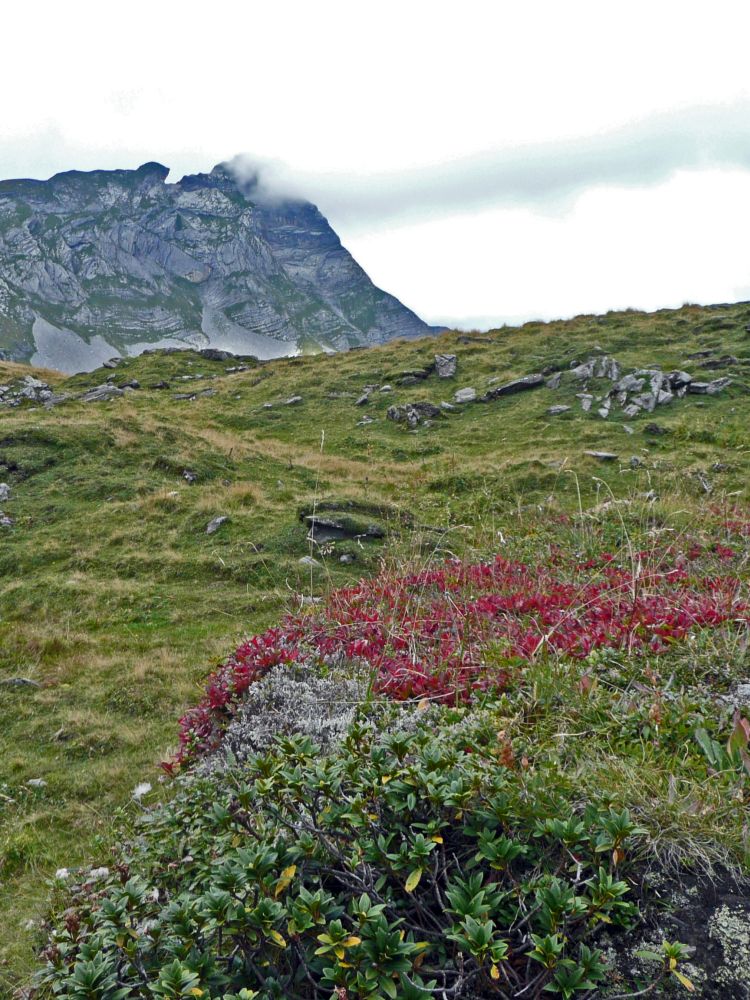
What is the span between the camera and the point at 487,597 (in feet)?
21.0

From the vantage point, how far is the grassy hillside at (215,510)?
22.0 ft

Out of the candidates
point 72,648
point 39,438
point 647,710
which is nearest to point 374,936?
point 647,710

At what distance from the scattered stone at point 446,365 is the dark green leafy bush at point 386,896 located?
3367 cm

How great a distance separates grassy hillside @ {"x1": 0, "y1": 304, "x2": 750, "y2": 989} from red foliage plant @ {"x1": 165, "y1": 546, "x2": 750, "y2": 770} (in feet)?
3.29

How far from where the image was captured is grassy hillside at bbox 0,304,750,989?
6.69m

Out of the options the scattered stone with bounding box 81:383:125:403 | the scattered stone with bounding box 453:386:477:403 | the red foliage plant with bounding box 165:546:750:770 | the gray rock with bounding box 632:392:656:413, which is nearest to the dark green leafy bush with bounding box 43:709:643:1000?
the red foliage plant with bounding box 165:546:750:770

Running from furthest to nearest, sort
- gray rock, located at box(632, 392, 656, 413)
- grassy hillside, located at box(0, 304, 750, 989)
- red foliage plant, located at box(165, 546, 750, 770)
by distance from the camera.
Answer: gray rock, located at box(632, 392, 656, 413), grassy hillside, located at box(0, 304, 750, 989), red foliage plant, located at box(165, 546, 750, 770)

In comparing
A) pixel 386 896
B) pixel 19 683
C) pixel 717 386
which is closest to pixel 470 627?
pixel 386 896

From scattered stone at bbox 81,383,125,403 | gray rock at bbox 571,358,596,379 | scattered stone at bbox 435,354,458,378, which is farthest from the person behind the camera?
scattered stone at bbox 81,383,125,403

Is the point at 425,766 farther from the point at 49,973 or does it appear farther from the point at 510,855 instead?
the point at 49,973

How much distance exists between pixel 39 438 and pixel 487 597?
62.4 feet

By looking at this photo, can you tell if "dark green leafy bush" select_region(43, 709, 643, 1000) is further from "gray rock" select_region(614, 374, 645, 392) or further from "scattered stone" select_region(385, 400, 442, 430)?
"gray rock" select_region(614, 374, 645, 392)

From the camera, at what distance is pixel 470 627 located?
5.54 metres

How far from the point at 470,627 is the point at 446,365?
32.1 metres
